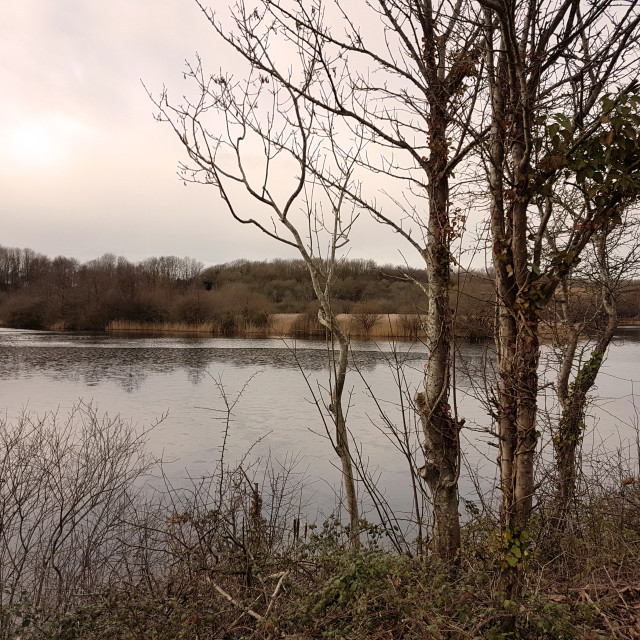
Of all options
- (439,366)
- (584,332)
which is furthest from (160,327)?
(439,366)

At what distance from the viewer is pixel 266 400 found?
48.1 feet

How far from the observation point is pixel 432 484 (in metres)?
5.05

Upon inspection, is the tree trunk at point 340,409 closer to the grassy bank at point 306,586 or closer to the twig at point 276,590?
the grassy bank at point 306,586

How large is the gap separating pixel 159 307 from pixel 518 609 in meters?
47.2

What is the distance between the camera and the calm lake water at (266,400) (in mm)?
9047

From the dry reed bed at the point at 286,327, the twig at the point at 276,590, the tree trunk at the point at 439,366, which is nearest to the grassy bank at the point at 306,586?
the twig at the point at 276,590

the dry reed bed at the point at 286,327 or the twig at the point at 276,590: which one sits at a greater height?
the dry reed bed at the point at 286,327

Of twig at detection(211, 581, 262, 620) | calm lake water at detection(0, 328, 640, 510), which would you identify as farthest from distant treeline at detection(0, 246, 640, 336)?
twig at detection(211, 581, 262, 620)

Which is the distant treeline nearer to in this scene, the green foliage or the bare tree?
the bare tree

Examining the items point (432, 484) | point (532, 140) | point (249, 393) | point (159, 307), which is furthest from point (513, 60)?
point (159, 307)

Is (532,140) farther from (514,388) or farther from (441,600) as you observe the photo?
(441,600)

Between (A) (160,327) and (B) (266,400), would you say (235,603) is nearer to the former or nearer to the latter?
(B) (266,400)

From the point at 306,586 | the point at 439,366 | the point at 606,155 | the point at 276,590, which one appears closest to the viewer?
the point at 606,155

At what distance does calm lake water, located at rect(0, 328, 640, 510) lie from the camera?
9.05m
